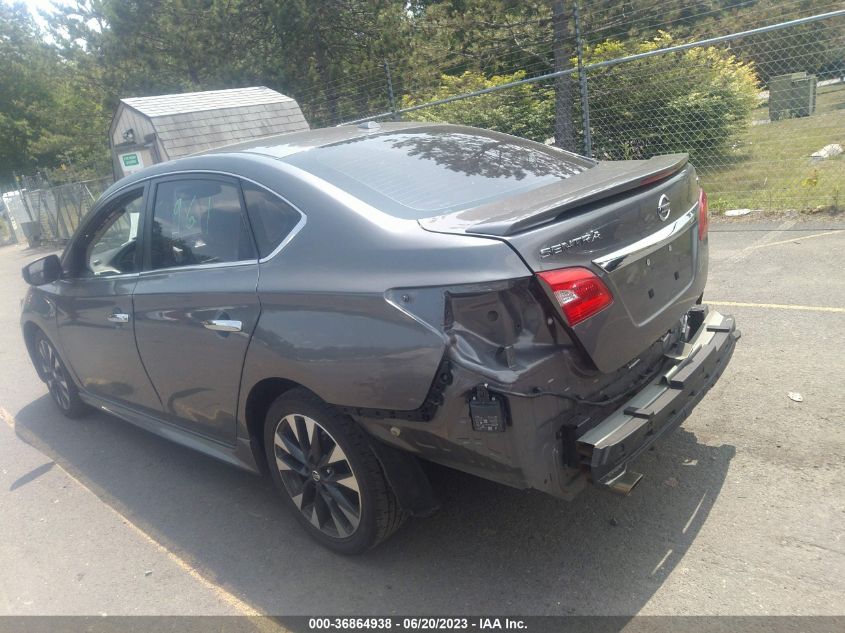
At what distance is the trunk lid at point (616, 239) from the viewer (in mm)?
2531

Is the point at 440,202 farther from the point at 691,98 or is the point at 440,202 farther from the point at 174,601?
the point at 691,98

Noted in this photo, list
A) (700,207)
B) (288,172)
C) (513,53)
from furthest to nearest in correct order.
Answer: (513,53)
(700,207)
(288,172)

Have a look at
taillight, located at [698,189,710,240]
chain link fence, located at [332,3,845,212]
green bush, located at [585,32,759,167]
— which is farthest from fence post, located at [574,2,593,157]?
taillight, located at [698,189,710,240]

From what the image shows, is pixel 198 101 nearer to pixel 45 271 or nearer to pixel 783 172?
pixel 45 271

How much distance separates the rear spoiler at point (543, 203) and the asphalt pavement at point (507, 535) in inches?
52.9

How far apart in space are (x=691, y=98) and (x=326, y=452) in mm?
10176

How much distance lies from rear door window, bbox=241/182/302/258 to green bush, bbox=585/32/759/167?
8453mm

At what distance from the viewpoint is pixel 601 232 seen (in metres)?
2.65

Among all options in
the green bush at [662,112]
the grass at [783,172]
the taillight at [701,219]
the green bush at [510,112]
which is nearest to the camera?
the taillight at [701,219]

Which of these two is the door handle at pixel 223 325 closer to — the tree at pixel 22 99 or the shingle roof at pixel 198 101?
the shingle roof at pixel 198 101

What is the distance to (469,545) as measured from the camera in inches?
125

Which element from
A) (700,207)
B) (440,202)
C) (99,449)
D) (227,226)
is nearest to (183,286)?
(227,226)

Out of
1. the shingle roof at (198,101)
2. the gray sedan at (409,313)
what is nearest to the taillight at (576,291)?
the gray sedan at (409,313)

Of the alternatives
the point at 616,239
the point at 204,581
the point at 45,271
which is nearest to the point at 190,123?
the point at 45,271
